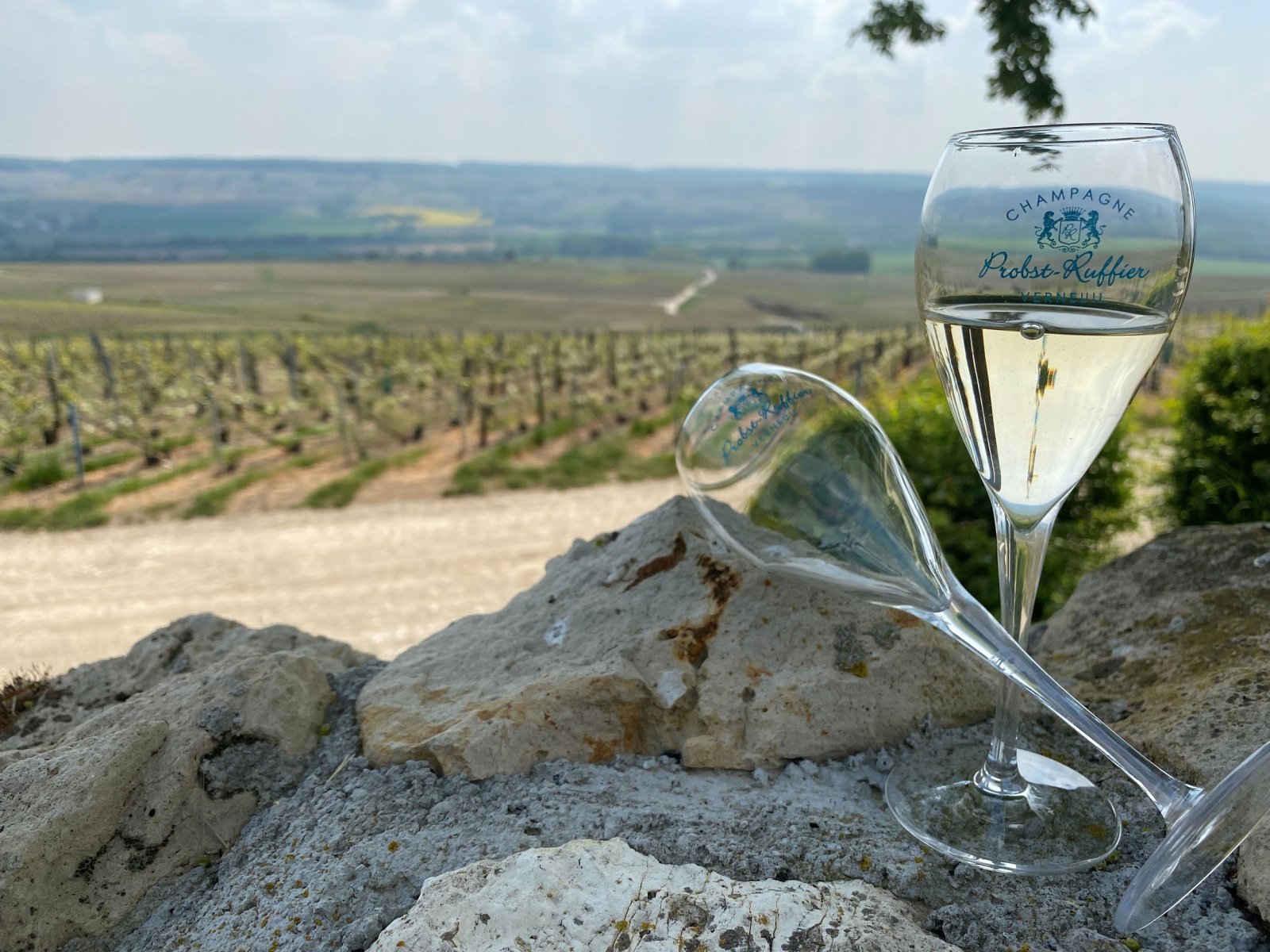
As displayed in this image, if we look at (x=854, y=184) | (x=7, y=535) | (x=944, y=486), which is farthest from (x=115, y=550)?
(x=854, y=184)

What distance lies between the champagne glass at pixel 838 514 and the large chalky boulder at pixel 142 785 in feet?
3.24

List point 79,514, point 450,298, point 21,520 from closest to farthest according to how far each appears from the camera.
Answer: point 21,520
point 79,514
point 450,298

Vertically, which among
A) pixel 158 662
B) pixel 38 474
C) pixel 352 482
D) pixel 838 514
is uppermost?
pixel 838 514

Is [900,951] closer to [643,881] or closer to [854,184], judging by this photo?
[643,881]

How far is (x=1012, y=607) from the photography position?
5.27 ft

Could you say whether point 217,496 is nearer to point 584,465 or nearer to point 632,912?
point 584,465

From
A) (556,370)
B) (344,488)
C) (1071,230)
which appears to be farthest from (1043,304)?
(556,370)

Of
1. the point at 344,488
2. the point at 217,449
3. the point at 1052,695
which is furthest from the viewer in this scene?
the point at 217,449

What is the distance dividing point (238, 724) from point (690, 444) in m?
1.06

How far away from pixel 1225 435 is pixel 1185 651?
164 inches

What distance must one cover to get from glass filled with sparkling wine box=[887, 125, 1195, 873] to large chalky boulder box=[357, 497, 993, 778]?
0.34m

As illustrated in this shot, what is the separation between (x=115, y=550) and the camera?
11.9 meters

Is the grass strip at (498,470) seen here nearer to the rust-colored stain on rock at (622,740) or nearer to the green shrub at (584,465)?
the green shrub at (584,465)

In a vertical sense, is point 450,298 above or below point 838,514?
below
